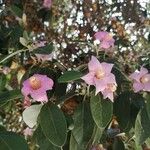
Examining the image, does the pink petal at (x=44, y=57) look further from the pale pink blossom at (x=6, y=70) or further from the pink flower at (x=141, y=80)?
the pale pink blossom at (x=6, y=70)

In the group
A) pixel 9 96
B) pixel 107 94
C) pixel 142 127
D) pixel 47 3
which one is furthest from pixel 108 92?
pixel 47 3

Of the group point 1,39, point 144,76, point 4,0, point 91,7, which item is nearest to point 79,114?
point 144,76

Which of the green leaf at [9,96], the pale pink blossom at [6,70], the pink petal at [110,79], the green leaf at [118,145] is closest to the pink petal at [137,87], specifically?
the pink petal at [110,79]

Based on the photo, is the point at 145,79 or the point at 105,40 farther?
the point at 105,40

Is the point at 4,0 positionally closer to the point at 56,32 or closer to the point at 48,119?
the point at 56,32

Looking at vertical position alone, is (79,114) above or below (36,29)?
above

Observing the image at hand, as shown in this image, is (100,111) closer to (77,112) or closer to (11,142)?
(77,112)
